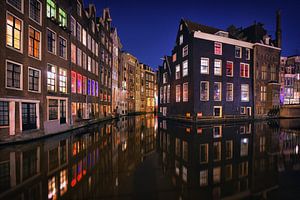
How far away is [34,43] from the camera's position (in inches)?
696

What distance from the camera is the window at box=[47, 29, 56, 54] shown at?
19922 millimetres

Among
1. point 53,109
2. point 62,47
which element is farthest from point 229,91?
point 53,109

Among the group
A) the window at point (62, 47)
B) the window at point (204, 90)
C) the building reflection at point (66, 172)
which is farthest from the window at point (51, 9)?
the window at point (204, 90)

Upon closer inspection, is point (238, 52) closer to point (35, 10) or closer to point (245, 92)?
point (245, 92)

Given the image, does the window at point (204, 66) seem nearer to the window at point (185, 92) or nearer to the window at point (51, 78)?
the window at point (185, 92)

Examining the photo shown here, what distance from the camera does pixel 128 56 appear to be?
65562 millimetres

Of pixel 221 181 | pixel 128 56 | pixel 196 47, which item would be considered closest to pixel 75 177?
pixel 221 181

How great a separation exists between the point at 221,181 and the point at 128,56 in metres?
62.8

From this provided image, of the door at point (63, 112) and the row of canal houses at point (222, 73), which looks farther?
the row of canal houses at point (222, 73)

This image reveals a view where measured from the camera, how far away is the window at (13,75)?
1474 cm

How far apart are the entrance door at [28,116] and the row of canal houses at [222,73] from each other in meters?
25.2

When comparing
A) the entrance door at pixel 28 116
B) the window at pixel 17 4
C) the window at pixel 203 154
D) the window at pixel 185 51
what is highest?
the window at pixel 185 51

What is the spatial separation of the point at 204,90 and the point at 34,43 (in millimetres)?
28332

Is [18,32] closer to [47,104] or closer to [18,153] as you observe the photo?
[47,104]
